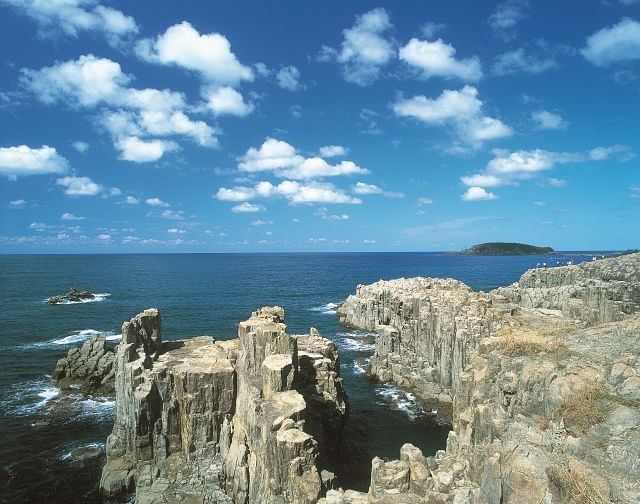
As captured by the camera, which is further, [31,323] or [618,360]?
[31,323]

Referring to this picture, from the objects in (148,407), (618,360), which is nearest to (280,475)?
(148,407)

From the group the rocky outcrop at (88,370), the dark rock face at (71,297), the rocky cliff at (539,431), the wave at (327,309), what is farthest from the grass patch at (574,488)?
the dark rock face at (71,297)

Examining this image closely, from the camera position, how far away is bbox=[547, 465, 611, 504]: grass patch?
12.0 metres

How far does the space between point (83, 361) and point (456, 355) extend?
4198 cm

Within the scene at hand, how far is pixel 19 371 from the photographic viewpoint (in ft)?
186

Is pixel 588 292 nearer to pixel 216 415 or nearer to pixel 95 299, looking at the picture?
pixel 216 415

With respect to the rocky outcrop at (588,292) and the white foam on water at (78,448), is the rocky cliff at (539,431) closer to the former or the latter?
the rocky outcrop at (588,292)

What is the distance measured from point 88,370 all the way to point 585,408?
51.2m

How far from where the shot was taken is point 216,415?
2980 cm

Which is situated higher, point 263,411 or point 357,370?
point 263,411

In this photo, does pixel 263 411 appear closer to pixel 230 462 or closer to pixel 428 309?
pixel 230 462

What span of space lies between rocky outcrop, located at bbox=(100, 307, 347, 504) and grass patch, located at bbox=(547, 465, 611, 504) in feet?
36.7

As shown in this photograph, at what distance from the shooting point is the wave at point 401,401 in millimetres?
43181

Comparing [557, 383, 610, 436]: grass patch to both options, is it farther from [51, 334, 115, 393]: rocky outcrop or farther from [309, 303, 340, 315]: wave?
[309, 303, 340, 315]: wave
